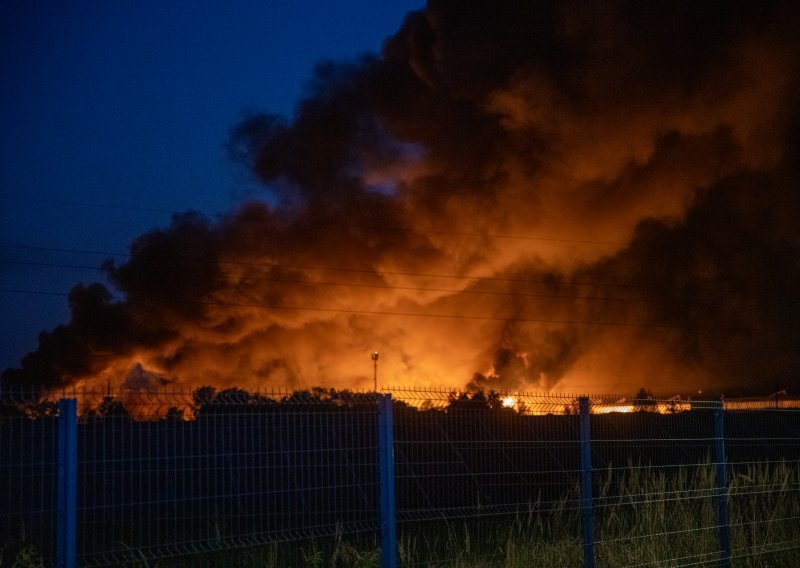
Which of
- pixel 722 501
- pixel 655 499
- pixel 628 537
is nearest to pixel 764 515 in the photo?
pixel 722 501

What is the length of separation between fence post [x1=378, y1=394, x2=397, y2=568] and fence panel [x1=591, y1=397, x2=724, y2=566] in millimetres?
2937

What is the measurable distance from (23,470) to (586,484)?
18.0 feet

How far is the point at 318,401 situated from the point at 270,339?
40722mm

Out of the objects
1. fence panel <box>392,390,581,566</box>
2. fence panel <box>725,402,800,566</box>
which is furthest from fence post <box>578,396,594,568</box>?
fence panel <box>725,402,800,566</box>

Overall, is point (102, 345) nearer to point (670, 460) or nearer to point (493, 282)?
point (493, 282)

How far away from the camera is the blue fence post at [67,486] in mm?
6754

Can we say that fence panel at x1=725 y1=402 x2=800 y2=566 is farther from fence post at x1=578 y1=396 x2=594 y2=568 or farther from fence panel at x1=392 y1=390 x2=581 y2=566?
fence post at x1=578 y1=396 x2=594 y2=568

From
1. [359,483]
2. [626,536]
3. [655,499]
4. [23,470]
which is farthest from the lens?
[655,499]

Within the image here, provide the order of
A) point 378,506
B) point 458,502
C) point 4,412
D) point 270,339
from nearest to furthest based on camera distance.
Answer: point 4,412, point 378,506, point 458,502, point 270,339

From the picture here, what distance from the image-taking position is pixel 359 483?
8430 millimetres

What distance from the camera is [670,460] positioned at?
13.6 m

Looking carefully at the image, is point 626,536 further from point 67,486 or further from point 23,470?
point 23,470

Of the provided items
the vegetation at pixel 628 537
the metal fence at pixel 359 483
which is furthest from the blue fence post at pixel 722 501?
the vegetation at pixel 628 537

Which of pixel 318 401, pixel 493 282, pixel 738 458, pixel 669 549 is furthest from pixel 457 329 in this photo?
pixel 318 401
